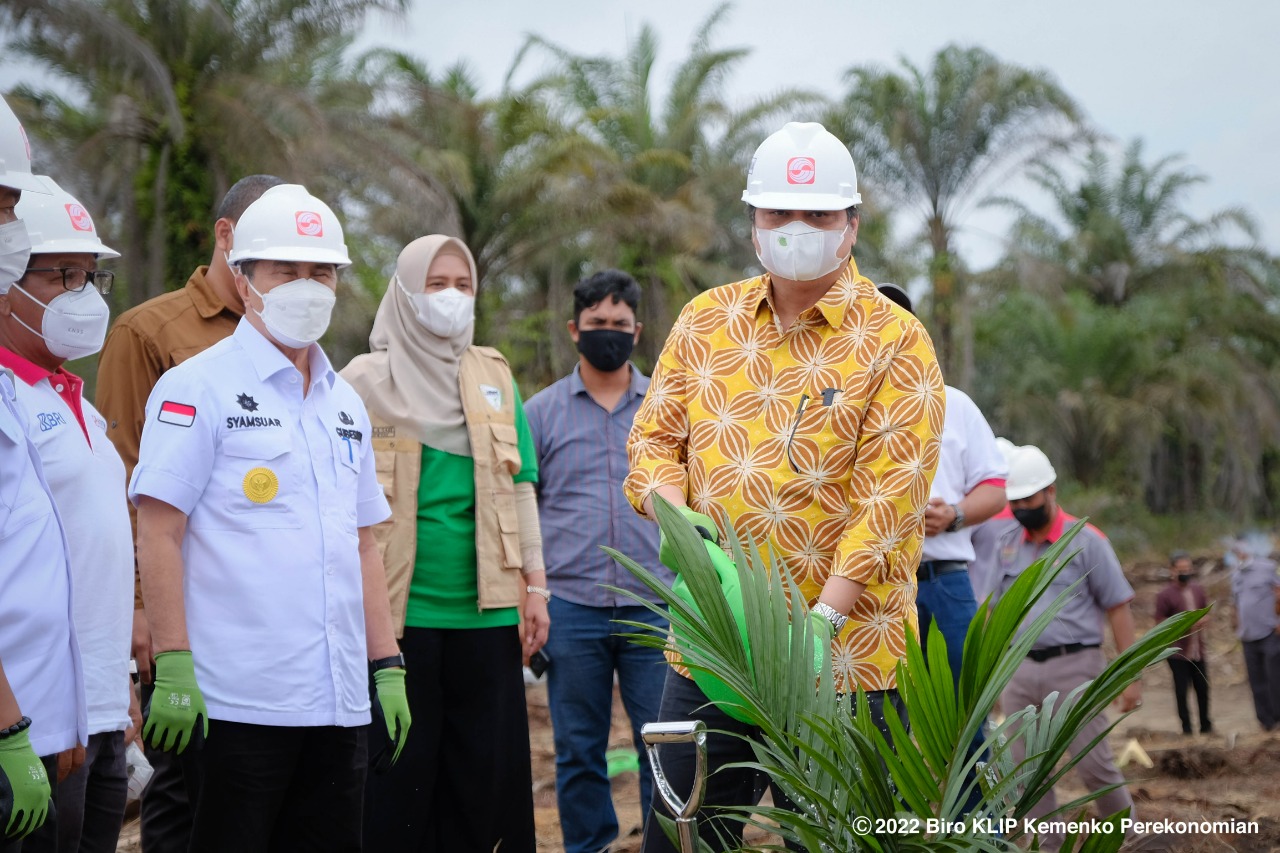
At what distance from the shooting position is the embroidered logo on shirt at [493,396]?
478cm

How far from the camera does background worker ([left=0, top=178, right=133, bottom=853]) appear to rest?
10.1 feet

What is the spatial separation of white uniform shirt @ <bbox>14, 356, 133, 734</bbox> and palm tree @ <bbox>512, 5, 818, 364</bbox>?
15.5 meters

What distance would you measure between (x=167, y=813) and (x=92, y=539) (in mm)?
1112

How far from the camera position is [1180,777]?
31.9ft

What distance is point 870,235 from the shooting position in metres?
23.6

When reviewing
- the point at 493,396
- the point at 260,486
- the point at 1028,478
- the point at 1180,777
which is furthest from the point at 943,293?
the point at 260,486

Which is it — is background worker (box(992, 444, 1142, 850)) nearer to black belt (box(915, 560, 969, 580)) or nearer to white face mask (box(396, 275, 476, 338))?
black belt (box(915, 560, 969, 580))

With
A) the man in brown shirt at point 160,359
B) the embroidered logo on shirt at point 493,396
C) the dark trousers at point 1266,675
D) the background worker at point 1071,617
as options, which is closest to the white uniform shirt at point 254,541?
the man in brown shirt at point 160,359

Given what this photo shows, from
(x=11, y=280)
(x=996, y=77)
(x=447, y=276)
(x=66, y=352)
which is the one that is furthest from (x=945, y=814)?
(x=996, y=77)

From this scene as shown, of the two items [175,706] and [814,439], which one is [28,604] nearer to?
[175,706]

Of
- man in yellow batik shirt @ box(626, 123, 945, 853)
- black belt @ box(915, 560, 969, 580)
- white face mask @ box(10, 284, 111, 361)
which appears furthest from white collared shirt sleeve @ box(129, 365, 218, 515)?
black belt @ box(915, 560, 969, 580)

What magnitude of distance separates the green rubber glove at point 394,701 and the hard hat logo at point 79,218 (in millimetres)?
1409

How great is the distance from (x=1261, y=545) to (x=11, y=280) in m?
13.7

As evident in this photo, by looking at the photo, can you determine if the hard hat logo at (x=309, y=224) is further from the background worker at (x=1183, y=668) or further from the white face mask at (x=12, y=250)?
the background worker at (x=1183, y=668)
